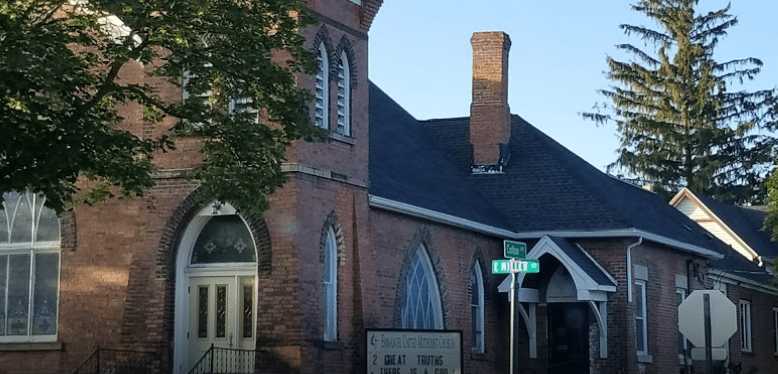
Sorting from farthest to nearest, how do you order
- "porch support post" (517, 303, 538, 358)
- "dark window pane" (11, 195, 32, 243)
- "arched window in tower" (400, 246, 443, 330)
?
"porch support post" (517, 303, 538, 358), "arched window in tower" (400, 246, 443, 330), "dark window pane" (11, 195, 32, 243)

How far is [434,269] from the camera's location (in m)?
28.9

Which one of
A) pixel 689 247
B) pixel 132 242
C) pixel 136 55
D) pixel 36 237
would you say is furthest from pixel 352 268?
pixel 689 247

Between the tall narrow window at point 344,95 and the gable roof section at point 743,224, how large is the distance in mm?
26028

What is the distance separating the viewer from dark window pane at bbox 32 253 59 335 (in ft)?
83.6

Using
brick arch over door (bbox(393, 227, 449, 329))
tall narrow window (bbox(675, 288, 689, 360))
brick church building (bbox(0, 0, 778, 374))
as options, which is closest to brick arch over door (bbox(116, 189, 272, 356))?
brick church building (bbox(0, 0, 778, 374))

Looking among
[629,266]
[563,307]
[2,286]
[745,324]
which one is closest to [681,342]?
[563,307]

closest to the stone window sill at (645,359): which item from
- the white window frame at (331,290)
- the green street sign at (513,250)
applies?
the white window frame at (331,290)

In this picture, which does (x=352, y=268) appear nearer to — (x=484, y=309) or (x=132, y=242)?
(x=132, y=242)

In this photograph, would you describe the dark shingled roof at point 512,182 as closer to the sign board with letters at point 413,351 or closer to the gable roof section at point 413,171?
the gable roof section at point 413,171

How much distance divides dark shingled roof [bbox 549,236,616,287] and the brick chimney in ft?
12.6

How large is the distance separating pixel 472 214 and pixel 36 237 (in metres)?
9.61

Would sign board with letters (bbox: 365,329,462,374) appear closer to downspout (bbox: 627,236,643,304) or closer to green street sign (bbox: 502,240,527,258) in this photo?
green street sign (bbox: 502,240,527,258)

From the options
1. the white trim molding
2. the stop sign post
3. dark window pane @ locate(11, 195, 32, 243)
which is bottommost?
the stop sign post

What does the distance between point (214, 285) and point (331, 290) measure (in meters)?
2.06
